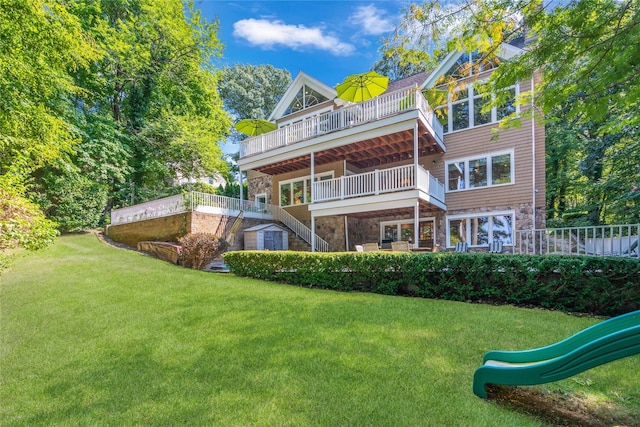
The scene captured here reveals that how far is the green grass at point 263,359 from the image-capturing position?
2561mm

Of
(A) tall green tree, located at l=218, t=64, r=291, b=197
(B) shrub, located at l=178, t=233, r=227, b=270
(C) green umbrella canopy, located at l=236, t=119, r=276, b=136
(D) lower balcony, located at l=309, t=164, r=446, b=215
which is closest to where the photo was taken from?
(D) lower balcony, located at l=309, t=164, r=446, b=215

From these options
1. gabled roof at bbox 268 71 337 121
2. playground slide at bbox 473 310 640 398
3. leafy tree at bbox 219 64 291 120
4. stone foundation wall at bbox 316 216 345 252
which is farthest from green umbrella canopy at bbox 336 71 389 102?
leafy tree at bbox 219 64 291 120

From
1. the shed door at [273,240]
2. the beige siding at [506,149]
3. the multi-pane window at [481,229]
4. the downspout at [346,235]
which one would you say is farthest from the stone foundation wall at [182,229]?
the beige siding at [506,149]

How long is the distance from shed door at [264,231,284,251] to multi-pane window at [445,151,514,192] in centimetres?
813

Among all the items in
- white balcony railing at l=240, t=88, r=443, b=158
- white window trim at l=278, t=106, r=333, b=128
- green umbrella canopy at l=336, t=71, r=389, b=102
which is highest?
white window trim at l=278, t=106, r=333, b=128

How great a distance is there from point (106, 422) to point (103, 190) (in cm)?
1832

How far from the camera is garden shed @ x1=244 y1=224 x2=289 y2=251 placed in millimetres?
13680

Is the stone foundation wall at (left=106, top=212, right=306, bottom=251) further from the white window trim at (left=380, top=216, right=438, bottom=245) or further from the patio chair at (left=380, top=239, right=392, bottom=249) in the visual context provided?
the patio chair at (left=380, top=239, right=392, bottom=249)

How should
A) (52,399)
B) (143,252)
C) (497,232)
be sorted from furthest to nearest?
(143,252) < (497,232) < (52,399)

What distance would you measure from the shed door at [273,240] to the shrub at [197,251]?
112 inches

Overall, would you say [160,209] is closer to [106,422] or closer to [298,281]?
[298,281]

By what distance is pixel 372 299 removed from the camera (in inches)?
248

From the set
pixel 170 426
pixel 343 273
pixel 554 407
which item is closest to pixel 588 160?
pixel 343 273

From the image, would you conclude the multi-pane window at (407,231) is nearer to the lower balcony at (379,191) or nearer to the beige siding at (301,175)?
the lower balcony at (379,191)
